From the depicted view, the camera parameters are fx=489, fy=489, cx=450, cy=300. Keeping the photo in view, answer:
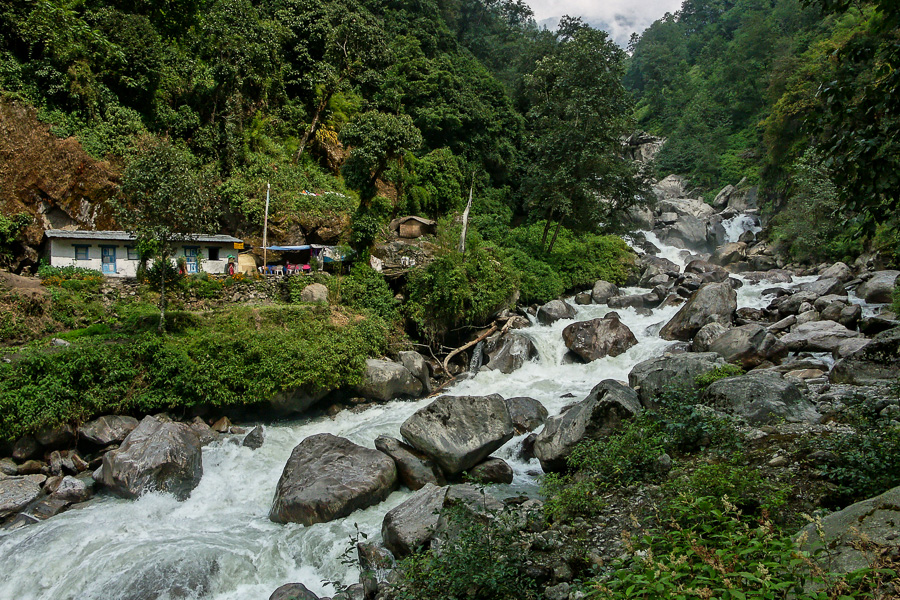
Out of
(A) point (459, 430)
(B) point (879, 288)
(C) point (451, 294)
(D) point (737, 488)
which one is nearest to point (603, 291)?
(C) point (451, 294)

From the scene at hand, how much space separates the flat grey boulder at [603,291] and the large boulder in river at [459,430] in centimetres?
1531

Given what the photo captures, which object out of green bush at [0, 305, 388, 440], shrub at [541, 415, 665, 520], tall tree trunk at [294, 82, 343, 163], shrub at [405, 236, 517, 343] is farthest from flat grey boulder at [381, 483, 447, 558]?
tall tree trunk at [294, 82, 343, 163]

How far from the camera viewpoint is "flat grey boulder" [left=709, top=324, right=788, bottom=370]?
1459 cm

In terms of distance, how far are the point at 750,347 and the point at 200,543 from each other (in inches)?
593

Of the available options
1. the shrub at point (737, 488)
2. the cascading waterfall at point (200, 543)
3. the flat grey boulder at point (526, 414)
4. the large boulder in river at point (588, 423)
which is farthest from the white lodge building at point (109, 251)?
the shrub at point (737, 488)

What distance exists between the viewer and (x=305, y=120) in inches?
1156

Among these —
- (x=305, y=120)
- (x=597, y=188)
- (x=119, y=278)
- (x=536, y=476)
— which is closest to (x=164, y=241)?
(x=119, y=278)

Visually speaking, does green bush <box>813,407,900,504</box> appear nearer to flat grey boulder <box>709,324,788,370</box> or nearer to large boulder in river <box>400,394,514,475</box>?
large boulder in river <box>400,394,514,475</box>

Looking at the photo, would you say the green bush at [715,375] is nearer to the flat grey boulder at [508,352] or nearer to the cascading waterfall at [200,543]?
the cascading waterfall at [200,543]

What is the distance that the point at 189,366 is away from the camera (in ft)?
44.8

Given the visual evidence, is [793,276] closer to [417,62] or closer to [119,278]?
[417,62]

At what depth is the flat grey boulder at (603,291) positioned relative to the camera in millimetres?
25172

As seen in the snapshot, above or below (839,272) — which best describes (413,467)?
below

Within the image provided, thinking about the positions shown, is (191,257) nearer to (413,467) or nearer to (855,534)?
(413,467)
